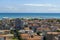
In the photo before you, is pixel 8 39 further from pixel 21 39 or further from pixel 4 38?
pixel 21 39

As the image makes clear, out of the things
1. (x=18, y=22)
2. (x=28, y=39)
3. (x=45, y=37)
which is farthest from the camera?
(x=18, y=22)

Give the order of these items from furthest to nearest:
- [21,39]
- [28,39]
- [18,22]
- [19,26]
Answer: [18,22]
[19,26]
[21,39]
[28,39]

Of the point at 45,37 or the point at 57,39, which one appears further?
the point at 45,37

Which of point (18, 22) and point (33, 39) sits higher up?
point (33, 39)

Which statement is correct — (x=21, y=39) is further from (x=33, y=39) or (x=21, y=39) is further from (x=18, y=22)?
(x=18, y=22)

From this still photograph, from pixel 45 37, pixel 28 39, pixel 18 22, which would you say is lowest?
pixel 18 22

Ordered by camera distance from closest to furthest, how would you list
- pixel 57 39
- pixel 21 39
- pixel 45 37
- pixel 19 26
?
pixel 57 39 → pixel 21 39 → pixel 45 37 → pixel 19 26

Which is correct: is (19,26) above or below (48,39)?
below

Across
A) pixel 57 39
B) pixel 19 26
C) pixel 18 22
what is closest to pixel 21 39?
pixel 57 39

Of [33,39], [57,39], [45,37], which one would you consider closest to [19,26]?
[45,37]
